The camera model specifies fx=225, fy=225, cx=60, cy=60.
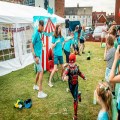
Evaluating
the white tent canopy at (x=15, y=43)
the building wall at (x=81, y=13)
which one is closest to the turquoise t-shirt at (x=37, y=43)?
the white tent canopy at (x=15, y=43)

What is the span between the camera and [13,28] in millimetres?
10711

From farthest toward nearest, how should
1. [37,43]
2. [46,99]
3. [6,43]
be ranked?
[6,43]
[46,99]
[37,43]

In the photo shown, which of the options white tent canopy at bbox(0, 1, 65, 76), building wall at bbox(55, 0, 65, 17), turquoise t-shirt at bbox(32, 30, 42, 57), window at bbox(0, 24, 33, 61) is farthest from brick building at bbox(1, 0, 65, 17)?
turquoise t-shirt at bbox(32, 30, 42, 57)

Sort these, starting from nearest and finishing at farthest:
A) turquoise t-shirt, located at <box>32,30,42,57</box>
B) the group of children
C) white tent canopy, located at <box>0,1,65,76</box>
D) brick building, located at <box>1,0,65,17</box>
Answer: the group of children < turquoise t-shirt, located at <box>32,30,42,57</box> < white tent canopy, located at <box>0,1,65,76</box> < brick building, located at <box>1,0,65,17</box>

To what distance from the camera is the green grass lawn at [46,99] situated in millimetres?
5598

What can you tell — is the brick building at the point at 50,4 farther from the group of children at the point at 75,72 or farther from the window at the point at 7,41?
the group of children at the point at 75,72

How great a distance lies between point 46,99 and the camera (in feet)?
21.7

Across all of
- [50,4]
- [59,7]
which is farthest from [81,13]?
[50,4]

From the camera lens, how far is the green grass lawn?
5.60m

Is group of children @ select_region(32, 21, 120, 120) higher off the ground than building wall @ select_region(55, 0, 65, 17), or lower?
lower

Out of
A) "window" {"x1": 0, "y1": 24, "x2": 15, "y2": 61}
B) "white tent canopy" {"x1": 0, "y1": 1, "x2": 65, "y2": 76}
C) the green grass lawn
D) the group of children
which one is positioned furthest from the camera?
"window" {"x1": 0, "y1": 24, "x2": 15, "y2": 61}

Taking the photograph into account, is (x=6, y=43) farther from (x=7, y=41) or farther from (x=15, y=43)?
(x=15, y=43)

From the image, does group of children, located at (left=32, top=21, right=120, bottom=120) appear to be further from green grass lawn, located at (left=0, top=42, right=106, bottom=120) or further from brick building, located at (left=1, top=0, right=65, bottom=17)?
brick building, located at (left=1, top=0, right=65, bottom=17)

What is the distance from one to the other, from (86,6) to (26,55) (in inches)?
3627
